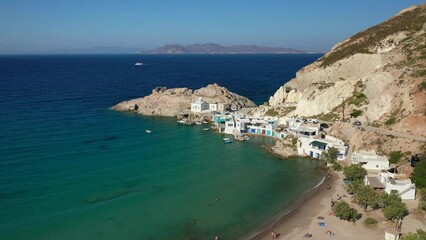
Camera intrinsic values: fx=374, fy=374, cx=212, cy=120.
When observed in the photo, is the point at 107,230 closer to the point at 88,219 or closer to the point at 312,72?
the point at 88,219

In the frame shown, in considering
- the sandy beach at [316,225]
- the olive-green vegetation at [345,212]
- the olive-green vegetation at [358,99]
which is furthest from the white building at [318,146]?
the olive-green vegetation at [345,212]

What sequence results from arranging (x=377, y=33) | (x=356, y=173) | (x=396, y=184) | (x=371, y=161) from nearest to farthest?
(x=396, y=184), (x=356, y=173), (x=371, y=161), (x=377, y=33)

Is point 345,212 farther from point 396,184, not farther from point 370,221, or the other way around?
point 396,184

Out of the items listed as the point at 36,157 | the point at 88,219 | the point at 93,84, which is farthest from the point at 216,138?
the point at 93,84

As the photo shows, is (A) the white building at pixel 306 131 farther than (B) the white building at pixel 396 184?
Yes

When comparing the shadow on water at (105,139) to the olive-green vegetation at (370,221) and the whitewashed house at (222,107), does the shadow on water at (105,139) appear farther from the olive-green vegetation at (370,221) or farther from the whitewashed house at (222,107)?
the olive-green vegetation at (370,221)

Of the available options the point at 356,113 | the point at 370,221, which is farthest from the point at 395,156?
the point at 370,221

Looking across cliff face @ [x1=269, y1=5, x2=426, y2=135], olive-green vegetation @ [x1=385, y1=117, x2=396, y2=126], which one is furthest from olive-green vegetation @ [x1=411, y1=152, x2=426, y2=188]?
olive-green vegetation @ [x1=385, y1=117, x2=396, y2=126]
